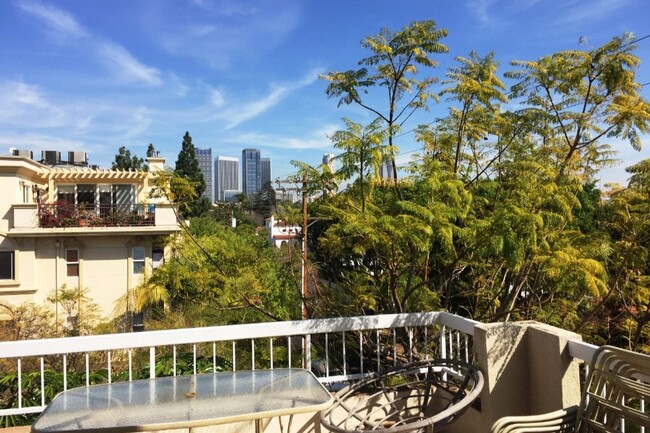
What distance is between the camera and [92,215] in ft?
46.8

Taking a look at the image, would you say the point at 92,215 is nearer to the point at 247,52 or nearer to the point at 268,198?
the point at 268,198

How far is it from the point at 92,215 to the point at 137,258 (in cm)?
199

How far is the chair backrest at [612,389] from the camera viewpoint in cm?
173

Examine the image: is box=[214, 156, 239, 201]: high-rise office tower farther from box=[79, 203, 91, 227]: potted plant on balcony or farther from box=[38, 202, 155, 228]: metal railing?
box=[79, 203, 91, 227]: potted plant on balcony

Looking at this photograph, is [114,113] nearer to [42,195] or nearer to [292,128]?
[42,195]

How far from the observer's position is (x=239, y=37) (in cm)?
829

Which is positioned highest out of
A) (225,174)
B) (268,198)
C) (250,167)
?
(225,174)

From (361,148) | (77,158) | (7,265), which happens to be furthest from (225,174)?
(361,148)

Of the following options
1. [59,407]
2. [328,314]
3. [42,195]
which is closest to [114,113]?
[42,195]

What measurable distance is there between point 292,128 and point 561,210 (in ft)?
22.3

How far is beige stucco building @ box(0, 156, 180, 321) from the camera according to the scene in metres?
13.4

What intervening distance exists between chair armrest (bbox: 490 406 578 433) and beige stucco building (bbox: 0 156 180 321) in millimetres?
12524

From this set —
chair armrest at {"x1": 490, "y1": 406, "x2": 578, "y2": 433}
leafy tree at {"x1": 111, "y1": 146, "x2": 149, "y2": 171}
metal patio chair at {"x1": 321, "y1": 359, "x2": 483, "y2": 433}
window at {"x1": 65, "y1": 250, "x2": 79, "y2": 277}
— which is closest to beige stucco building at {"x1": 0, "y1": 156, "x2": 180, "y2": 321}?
window at {"x1": 65, "y1": 250, "x2": 79, "y2": 277}

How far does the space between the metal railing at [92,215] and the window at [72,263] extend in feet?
3.55
